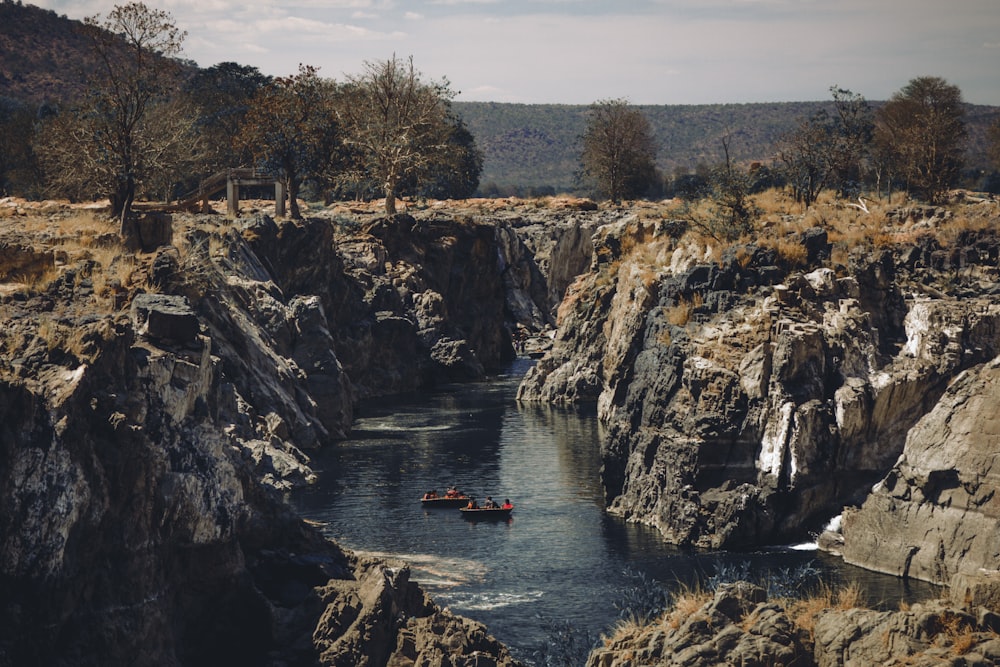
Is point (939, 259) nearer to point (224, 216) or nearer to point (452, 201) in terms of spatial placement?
point (224, 216)

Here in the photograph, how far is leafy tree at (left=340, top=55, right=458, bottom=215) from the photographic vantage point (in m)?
137

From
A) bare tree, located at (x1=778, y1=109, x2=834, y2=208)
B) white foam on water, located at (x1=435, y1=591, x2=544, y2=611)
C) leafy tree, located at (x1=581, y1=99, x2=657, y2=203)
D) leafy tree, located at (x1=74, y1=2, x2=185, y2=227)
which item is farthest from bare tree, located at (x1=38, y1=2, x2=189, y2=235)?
leafy tree, located at (x1=581, y1=99, x2=657, y2=203)

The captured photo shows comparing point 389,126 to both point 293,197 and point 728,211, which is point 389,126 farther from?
point 728,211

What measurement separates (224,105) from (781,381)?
355ft

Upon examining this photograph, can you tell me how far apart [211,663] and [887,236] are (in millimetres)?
50529

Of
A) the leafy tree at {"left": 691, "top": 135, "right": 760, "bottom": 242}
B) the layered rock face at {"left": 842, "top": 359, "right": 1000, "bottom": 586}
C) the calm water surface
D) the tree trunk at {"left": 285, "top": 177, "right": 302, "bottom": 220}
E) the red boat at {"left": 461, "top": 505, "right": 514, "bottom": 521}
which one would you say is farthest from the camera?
the tree trunk at {"left": 285, "top": 177, "right": 302, "bottom": 220}

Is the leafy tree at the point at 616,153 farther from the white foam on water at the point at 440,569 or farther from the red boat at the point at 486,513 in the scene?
the white foam on water at the point at 440,569

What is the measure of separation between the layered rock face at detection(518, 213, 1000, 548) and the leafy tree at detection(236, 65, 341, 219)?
55703 mm

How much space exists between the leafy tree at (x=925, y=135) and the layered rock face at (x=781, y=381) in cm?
2188

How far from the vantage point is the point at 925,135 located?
105m

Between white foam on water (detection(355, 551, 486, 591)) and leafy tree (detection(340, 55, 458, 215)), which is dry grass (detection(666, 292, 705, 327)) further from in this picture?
leafy tree (detection(340, 55, 458, 215))

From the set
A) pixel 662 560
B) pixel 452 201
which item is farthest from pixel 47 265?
pixel 452 201

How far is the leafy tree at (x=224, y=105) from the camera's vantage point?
152 metres

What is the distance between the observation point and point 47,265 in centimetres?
5566
